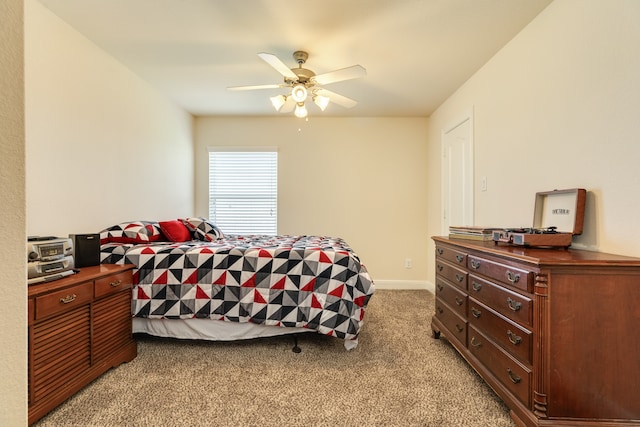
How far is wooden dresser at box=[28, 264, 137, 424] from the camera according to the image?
4.74ft

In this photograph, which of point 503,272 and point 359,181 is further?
point 359,181

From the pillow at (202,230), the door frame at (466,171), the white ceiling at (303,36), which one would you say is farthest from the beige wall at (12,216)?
the door frame at (466,171)

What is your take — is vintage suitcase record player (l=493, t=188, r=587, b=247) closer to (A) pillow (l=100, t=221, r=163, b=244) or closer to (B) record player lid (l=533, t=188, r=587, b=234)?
(B) record player lid (l=533, t=188, r=587, b=234)

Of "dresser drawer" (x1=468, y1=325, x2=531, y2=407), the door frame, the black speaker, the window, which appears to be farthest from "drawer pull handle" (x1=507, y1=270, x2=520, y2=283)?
the window

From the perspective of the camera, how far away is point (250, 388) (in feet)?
5.79

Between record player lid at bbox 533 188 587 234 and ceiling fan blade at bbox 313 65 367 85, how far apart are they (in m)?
1.46

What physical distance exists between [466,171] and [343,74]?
1701mm

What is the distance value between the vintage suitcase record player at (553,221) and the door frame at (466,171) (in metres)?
0.99

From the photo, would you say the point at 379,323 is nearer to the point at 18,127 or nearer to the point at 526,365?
the point at 526,365

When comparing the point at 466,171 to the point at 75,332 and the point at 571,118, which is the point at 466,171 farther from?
the point at 75,332

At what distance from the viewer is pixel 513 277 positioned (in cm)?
143

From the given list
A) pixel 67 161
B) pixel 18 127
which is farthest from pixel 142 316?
pixel 18 127

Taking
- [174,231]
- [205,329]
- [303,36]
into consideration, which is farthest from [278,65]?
[205,329]

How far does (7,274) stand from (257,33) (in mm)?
2182
